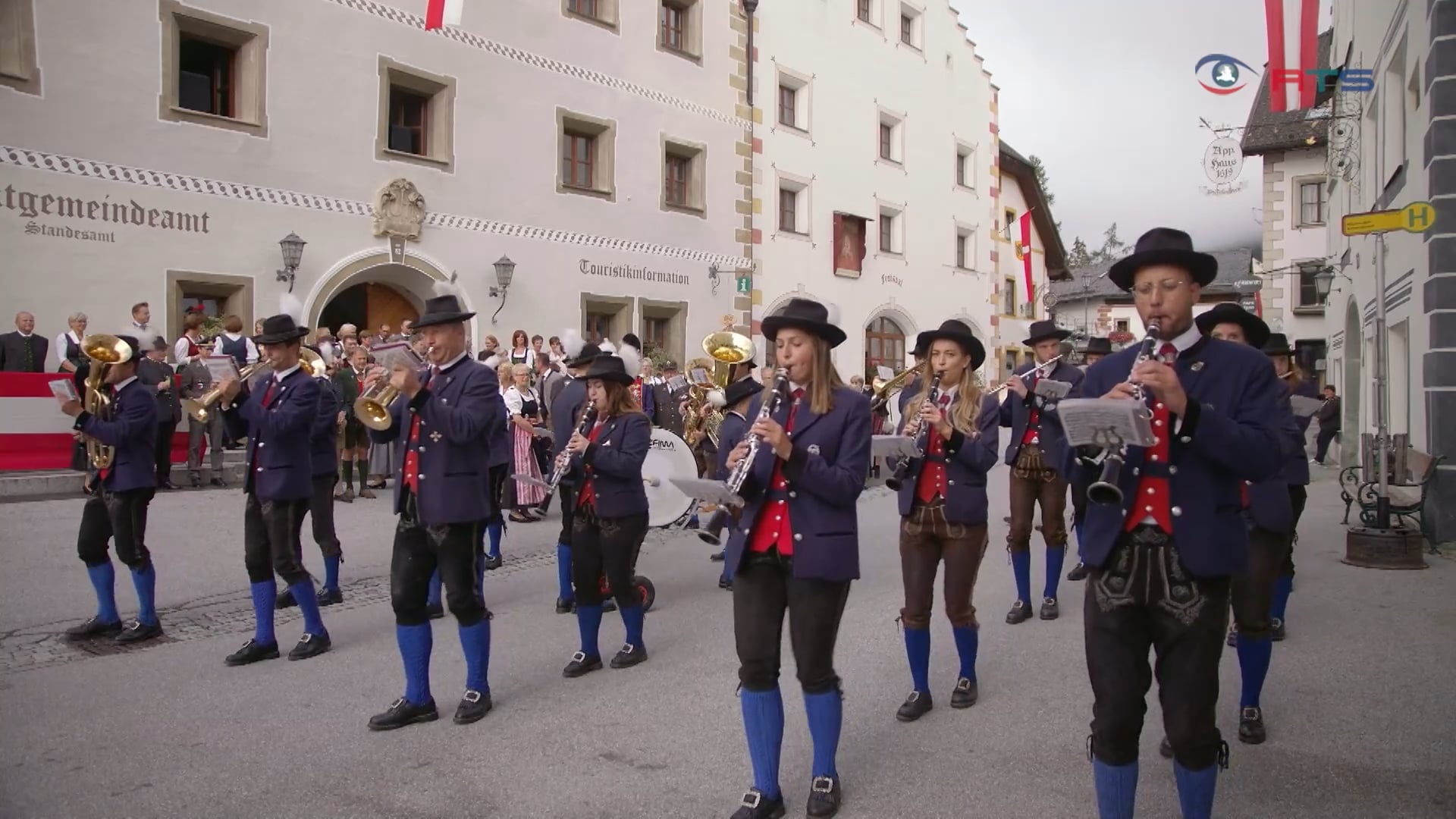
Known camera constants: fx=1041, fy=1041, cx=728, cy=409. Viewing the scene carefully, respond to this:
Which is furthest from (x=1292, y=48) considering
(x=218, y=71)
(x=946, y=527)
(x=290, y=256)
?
(x=218, y=71)

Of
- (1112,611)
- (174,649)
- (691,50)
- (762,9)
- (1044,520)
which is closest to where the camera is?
(1112,611)

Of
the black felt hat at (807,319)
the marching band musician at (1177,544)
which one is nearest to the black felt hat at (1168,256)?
the marching band musician at (1177,544)

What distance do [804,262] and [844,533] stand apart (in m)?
23.2

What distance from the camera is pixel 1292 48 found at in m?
11.3

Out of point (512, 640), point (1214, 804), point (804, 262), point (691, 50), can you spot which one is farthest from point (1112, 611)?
point (804, 262)

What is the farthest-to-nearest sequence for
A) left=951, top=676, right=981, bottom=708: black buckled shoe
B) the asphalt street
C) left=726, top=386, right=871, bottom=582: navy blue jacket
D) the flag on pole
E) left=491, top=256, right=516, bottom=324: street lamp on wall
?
the flag on pole
left=491, top=256, right=516, bottom=324: street lamp on wall
left=951, top=676, right=981, bottom=708: black buckled shoe
the asphalt street
left=726, top=386, right=871, bottom=582: navy blue jacket

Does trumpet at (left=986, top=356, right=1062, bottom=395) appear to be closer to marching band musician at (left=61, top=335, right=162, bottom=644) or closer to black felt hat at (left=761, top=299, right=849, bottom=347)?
black felt hat at (left=761, top=299, right=849, bottom=347)

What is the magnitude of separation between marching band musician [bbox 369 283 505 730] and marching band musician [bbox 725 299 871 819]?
1772 millimetres

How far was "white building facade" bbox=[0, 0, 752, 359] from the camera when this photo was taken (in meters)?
13.6

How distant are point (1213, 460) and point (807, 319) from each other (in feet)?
4.98

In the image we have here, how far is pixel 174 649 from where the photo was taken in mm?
6559

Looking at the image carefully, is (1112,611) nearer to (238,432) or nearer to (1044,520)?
(1044,520)

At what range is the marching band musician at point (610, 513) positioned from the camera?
246 inches

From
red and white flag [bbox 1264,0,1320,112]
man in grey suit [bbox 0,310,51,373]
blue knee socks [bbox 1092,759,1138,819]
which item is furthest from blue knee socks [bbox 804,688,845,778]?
man in grey suit [bbox 0,310,51,373]
